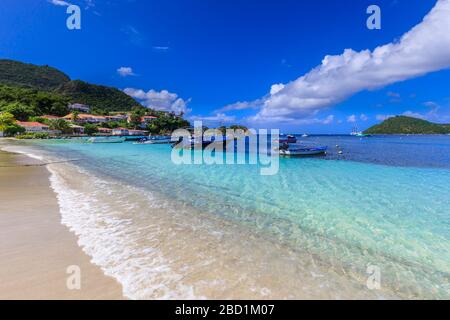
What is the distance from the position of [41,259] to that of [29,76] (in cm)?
22006

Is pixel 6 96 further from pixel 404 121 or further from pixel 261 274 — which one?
pixel 404 121

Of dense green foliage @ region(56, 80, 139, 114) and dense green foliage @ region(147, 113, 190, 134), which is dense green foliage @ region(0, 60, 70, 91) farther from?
dense green foliage @ region(147, 113, 190, 134)

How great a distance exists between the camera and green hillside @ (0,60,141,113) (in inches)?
5965

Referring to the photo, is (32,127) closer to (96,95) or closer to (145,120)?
(145,120)

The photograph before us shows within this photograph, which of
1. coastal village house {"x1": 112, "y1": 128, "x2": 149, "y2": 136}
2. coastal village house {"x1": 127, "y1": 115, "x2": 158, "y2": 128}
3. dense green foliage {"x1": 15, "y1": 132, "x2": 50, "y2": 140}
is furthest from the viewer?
coastal village house {"x1": 127, "y1": 115, "x2": 158, "y2": 128}

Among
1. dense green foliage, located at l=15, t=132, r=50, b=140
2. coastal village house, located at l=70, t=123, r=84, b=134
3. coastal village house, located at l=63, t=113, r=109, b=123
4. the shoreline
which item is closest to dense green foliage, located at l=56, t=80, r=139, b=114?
coastal village house, located at l=63, t=113, r=109, b=123

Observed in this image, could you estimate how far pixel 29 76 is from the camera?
6580 inches

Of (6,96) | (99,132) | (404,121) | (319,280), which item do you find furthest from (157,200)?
(404,121)

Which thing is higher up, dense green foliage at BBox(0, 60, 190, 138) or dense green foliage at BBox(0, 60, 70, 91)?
dense green foliage at BBox(0, 60, 70, 91)

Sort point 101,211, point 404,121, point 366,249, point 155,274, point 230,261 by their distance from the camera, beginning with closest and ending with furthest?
point 155,274 → point 230,261 → point 366,249 → point 101,211 → point 404,121

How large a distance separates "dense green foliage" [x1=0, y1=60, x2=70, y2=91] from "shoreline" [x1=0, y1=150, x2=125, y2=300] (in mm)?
188273

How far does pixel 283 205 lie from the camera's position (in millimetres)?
8367
